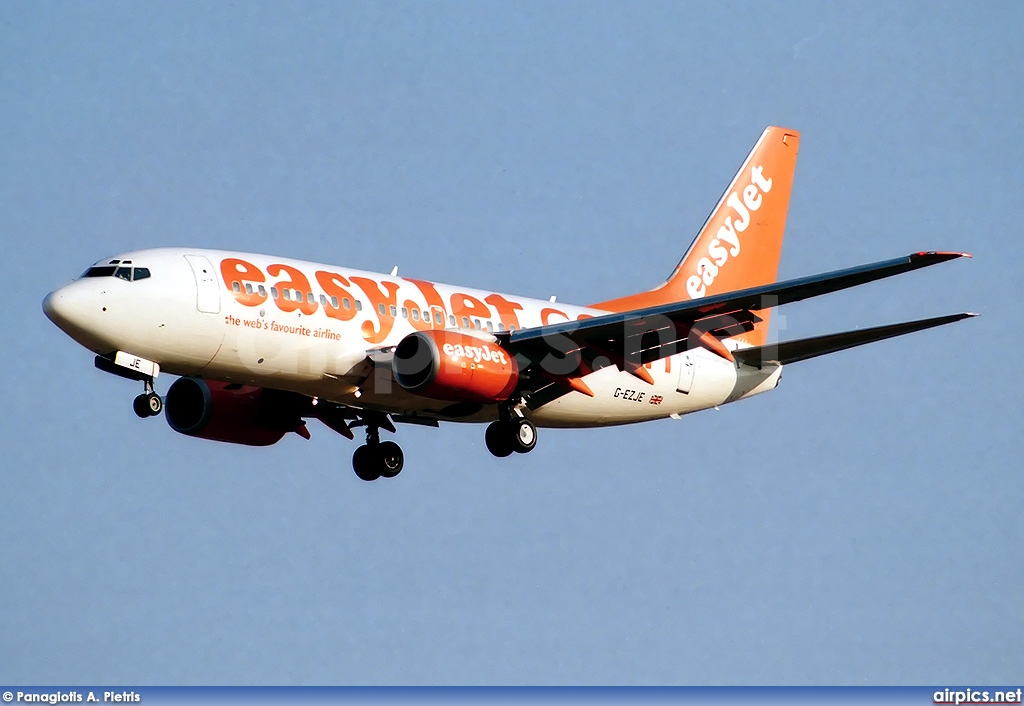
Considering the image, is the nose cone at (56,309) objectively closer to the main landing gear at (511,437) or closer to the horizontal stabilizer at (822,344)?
the main landing gear at (511,437)

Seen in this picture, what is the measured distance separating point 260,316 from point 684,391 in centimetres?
1417

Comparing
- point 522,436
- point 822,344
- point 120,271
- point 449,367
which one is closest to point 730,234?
point 822,344

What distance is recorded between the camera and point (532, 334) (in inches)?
1502

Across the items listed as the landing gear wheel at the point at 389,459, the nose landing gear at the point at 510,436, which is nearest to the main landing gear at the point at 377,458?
the landing gear wheel at the point at 389,459

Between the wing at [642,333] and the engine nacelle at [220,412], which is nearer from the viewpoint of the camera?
the wing at [642,333]

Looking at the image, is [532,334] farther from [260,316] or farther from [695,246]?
[695,246]

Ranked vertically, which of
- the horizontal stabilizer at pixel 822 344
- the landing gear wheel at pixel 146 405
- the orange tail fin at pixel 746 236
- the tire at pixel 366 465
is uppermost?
the orange tail fin at pixel 746 236

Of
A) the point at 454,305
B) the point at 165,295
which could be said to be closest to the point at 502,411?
the point at 454,305

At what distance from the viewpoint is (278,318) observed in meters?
35.9

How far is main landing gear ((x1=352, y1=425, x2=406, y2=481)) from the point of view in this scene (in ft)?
140

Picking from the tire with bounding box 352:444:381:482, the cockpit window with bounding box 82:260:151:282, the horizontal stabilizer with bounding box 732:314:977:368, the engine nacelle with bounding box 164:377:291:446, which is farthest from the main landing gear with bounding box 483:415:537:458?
the cockpit window with bounding box 82:260:151:282

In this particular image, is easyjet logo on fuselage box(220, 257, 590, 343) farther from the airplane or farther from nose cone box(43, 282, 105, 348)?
nose cone box(43, 282, 105, 348)

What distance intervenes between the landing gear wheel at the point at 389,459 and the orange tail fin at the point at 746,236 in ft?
29.4

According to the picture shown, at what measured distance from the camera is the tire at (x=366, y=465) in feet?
141
